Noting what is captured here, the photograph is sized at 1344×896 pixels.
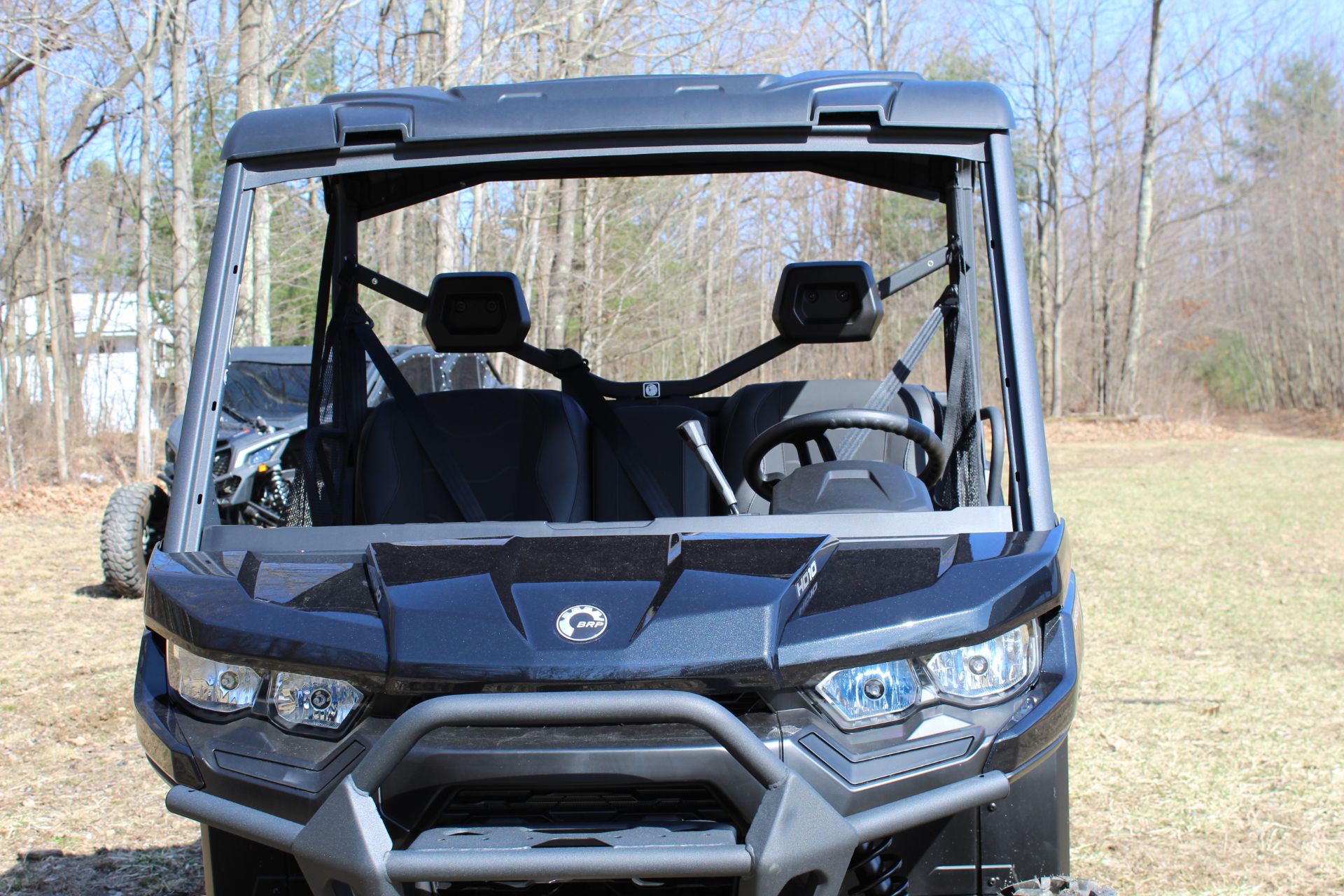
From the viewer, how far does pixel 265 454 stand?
8102 mm

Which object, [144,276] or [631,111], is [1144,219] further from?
[631,111]

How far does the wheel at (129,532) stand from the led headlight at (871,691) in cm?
648

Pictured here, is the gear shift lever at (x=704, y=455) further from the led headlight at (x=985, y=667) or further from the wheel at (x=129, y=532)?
the wheel at (x=129, y=532)

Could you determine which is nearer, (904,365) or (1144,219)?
(904,365)

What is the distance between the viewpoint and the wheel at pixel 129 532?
7473mm

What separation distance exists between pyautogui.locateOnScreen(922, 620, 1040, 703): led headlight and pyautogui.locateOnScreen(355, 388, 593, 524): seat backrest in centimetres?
143

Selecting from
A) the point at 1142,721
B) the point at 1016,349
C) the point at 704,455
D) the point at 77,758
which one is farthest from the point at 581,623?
the point at 1142,721

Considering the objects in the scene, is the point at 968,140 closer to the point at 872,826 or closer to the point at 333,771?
the point at 872,826

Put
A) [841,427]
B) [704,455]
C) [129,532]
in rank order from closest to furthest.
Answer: [704,455] → [841,427] → [129,532]

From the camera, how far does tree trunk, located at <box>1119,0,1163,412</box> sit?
80.5 ft

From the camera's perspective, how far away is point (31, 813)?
12.9 ft

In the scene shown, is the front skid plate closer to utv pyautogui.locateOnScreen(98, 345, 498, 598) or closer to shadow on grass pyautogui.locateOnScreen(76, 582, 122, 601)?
utv pyautogui.locateOnScreen(98, 345, 498, 598)

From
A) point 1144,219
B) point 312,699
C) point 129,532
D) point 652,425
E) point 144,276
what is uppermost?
point 1144,219

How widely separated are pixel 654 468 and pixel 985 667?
1763 mm
